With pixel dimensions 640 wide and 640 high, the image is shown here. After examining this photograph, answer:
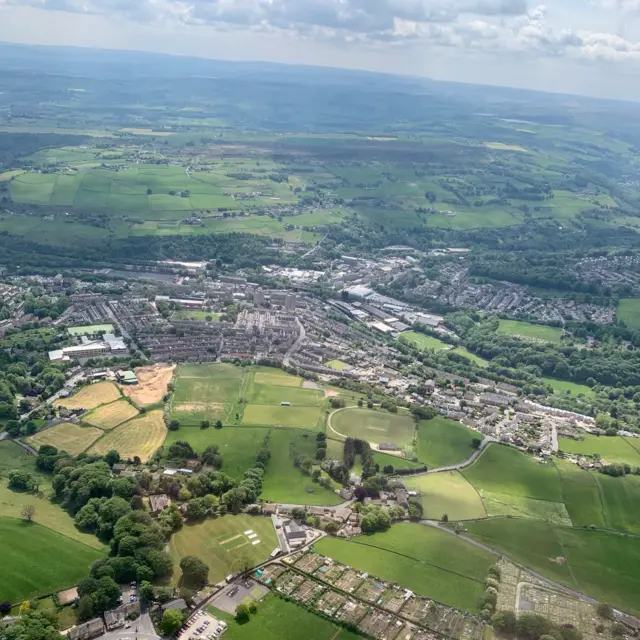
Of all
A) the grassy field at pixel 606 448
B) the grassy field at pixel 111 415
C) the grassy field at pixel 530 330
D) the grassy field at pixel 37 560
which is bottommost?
the grassy field at pixel 111 415

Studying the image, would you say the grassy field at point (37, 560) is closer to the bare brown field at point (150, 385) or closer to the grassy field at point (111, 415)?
the grassy field at point (111, 415)

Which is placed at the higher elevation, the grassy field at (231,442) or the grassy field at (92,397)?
the grassy field at (231,442)

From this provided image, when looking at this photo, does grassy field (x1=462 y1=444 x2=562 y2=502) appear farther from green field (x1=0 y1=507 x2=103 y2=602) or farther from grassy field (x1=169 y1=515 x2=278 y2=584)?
green field (x1=0 y1=507 x2=103 y2=602)

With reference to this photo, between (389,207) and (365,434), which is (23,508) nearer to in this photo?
(365,434)

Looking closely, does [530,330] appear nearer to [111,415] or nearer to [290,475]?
[290,475]

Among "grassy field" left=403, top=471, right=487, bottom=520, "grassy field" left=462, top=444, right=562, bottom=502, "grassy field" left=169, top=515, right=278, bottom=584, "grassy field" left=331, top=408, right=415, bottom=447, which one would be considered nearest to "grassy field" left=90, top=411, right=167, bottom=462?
"grassy field" left=169, top=515, right=278, bottom=584

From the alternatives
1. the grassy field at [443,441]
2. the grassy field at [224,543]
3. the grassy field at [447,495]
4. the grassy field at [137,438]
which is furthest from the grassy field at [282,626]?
the grassy field at [443,441]

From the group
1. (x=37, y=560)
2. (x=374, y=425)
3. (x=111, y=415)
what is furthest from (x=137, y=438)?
(x=374, y=425)

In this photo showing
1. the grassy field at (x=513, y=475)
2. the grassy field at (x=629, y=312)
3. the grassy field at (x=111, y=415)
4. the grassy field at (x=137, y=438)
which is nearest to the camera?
the grassy field at (x=513, y=475)
